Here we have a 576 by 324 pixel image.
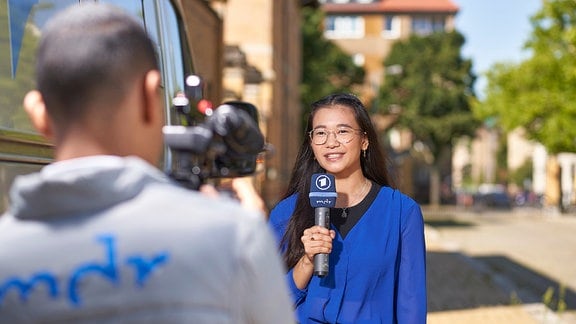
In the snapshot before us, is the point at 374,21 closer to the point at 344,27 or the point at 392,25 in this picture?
the point at 392,25

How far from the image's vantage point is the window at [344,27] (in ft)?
273

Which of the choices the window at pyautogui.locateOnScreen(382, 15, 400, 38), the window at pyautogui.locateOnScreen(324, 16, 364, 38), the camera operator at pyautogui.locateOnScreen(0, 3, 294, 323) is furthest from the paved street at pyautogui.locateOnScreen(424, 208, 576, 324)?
the window at pyautogui.locateOnScreen(382, 15, 400, 38)

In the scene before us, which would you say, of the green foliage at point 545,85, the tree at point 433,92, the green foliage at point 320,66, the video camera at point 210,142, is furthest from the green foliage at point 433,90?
the video camera at point 210,142

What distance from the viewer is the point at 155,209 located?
163cm

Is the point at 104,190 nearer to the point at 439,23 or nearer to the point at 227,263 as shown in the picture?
the point at 227,263

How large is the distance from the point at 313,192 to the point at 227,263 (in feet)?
6.21

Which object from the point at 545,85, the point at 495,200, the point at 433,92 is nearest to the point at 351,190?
the point at 545,85

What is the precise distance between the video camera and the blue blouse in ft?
5.13

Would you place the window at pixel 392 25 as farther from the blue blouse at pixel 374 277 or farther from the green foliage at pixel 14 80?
the green foliage at pixel 14 80

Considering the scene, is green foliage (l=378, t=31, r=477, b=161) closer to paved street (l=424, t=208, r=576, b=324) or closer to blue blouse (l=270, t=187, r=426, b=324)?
paved street (l=424, t=208, r=576, b=324)

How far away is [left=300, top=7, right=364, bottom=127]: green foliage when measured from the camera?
61.3m

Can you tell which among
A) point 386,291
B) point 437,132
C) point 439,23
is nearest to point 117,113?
point 386,291

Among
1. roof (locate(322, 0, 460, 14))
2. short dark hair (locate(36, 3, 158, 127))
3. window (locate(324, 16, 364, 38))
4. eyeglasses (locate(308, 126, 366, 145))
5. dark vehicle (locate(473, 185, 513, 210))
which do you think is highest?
roof (locate(322, 0, 460, 14))

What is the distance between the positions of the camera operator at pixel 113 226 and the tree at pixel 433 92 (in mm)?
66290
